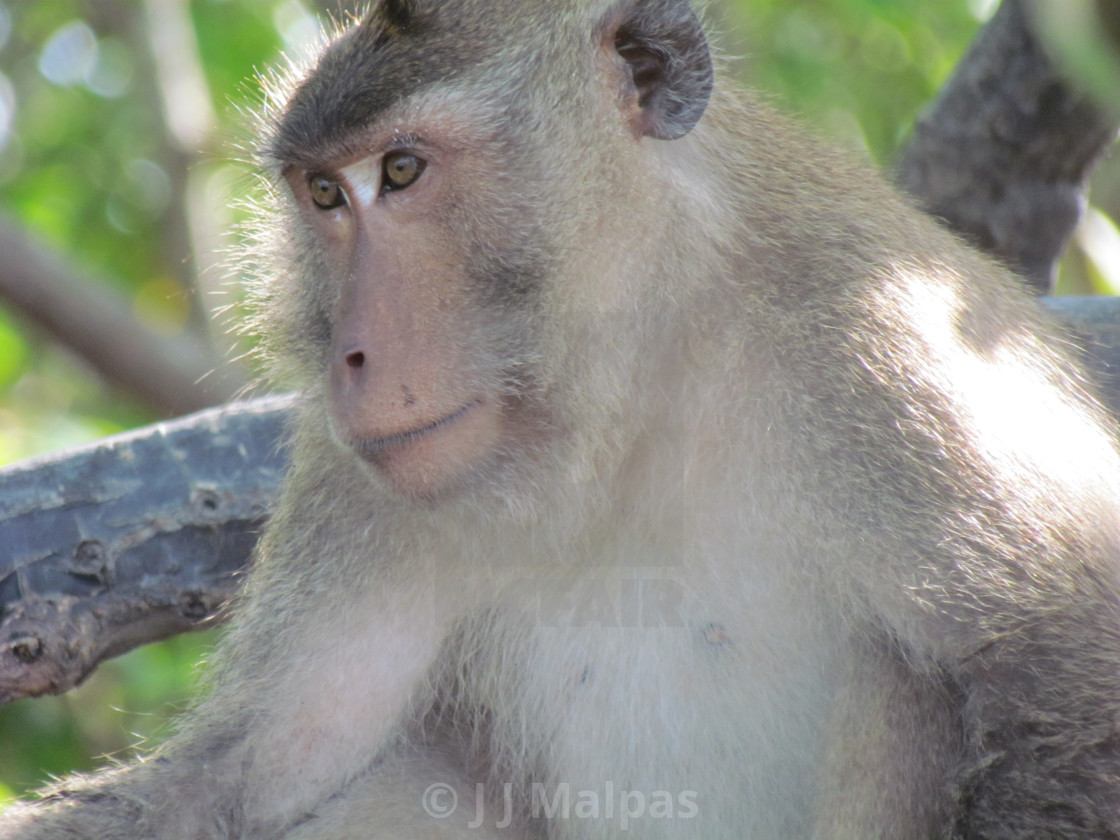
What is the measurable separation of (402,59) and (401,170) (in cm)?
27

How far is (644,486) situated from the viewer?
278cm

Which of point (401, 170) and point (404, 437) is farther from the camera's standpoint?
point (401, 170)

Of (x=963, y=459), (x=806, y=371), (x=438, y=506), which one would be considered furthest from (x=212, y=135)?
(x=963, y=459)

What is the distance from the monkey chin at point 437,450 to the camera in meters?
2.58

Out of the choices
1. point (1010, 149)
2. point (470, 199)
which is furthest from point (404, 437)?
point (1010, 149)

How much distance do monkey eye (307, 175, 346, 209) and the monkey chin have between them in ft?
1.93

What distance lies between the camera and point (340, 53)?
9.59 feet

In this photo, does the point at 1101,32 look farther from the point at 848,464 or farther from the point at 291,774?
the point at 291,774

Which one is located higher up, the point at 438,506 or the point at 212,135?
the point at 212,135

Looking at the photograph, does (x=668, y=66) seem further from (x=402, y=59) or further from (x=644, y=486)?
(x=644, y=486)

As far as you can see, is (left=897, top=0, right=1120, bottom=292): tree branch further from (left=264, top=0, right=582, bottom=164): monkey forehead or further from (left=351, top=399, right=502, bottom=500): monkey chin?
(left=351, top=399, right=502, bottom=500): monkey chin

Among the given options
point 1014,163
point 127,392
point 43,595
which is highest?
point 1014,163

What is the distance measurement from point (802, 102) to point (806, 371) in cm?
338

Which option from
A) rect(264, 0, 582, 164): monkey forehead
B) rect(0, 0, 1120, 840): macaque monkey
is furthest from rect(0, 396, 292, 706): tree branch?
rect(264, 0, 582, 164): monkey forehead
